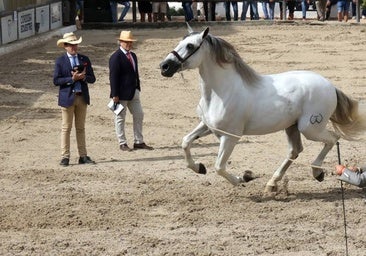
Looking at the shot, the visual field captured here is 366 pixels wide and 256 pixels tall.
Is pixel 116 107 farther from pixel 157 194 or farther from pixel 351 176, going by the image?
pixel 351 176

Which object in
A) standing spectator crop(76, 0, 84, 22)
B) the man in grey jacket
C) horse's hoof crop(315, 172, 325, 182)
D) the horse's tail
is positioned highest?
standing spectator crop(76, 0, 84, 22)

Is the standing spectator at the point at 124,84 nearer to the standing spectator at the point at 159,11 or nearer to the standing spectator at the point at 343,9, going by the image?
the standing spectator at the point at 343,9

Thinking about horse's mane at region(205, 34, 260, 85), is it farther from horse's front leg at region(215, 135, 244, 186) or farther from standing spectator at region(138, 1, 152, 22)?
standing spectator at region(138, 1, 152, 22)

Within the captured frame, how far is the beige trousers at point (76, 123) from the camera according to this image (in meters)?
13.0

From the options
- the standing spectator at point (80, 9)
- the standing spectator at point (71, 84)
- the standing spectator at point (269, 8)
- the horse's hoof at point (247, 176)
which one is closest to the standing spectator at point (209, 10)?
→ the standing spectator at point (269, 8)

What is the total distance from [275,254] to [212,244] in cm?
67

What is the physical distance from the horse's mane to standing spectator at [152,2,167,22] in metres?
19.4

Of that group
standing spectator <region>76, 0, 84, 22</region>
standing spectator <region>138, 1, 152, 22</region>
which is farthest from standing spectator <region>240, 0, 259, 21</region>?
standing spectator <region>76, 0, 84, 22</region>

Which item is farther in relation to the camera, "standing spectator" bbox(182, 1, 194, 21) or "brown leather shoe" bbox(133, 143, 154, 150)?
"standing spectator" bbox(182, 1, 194, 21)

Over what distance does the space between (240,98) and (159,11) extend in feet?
65.0

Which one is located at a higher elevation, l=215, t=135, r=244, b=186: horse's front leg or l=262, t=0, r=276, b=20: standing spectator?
l=262, t=0, r=276, b=20: standing spectator

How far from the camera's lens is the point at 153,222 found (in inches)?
403

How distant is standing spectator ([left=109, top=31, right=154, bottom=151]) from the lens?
1375cm

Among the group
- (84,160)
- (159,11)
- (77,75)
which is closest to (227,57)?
(77,75)
